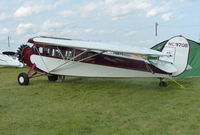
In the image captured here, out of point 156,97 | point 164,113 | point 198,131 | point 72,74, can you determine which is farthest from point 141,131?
point 72,74

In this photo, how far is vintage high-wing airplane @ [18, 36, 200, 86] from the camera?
9.37m

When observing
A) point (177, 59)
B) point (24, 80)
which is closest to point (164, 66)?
point (177, 59)

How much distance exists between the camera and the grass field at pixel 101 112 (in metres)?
4.85

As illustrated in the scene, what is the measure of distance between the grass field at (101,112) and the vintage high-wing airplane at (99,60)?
996 mm

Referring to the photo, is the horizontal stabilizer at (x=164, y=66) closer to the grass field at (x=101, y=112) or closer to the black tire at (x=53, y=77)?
the grass field at (x=101, y=112)

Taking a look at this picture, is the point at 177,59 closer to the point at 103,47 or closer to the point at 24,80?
the point at 103,47

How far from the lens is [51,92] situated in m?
9.19

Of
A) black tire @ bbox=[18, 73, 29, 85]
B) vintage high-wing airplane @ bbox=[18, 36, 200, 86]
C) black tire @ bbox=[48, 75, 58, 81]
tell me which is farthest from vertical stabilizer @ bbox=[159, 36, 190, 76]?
black tire @ bbox=[18, 73, 29, 85]

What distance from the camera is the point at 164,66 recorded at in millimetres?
9336

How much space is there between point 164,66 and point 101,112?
4119mm

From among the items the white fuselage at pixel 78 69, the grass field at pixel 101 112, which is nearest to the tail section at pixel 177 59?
the white fuselage at pixel 78 69

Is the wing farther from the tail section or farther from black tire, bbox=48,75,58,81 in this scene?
black tire, bbox=48,75,58,81

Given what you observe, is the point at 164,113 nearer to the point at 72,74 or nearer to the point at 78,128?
the point at 78,128

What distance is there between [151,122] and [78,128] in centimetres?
163
